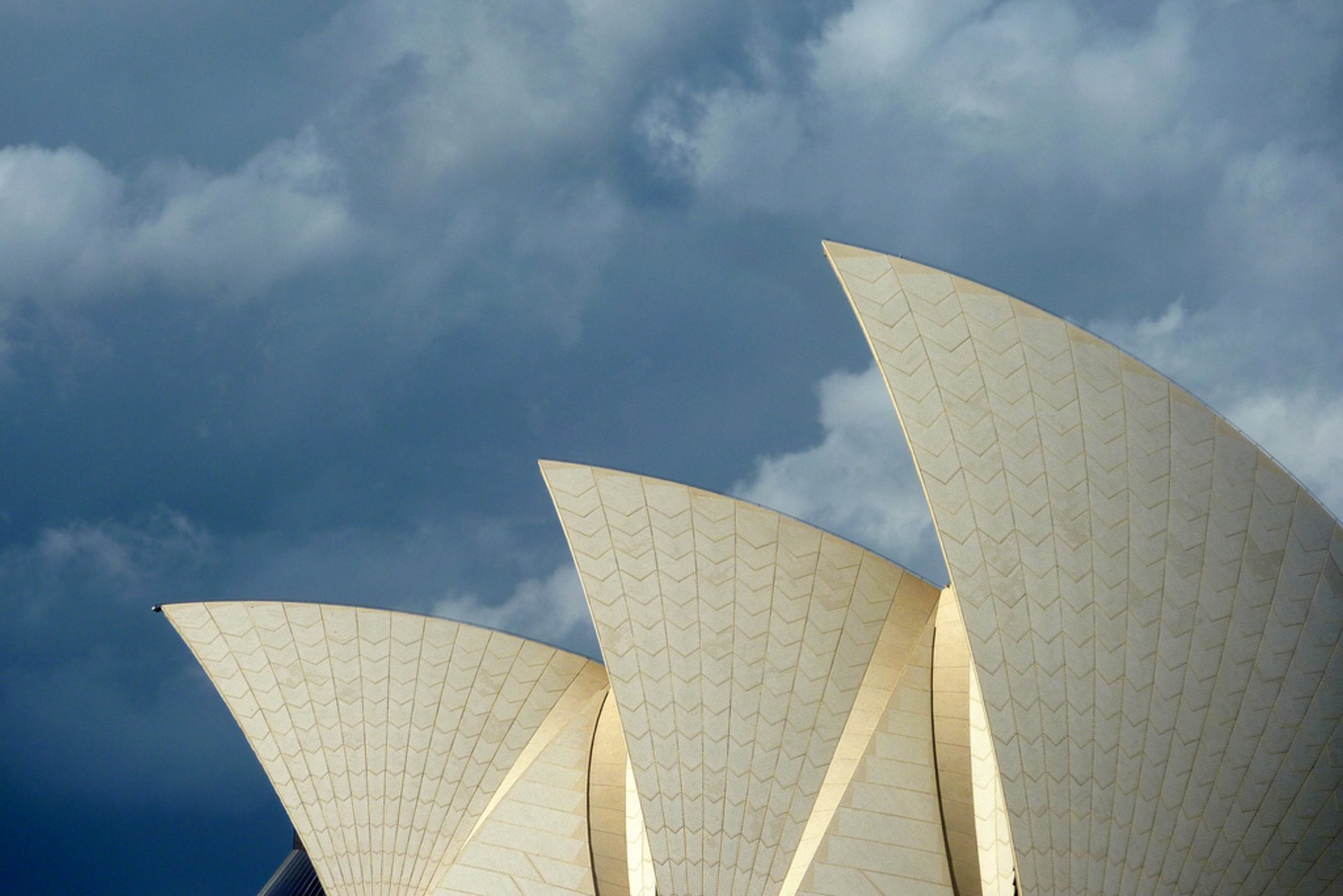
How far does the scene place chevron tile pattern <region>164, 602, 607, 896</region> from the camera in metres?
24.6

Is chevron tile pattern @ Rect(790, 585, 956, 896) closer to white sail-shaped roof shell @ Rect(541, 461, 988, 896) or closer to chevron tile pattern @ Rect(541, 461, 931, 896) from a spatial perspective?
white sail-shaped roof shell @ Rect(541, 461, 988, 896)

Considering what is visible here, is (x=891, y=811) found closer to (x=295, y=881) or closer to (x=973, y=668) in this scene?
(x=973, y=668)

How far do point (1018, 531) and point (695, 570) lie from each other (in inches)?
265

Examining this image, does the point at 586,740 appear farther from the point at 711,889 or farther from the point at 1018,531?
the point at 1018,531

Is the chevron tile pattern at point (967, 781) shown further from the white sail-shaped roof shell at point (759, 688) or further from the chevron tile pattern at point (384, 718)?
the chevron tile pattern at point (384, 718)

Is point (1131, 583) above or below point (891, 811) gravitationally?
above

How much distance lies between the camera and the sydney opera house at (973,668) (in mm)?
19312

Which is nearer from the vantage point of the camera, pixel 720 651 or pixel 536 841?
pixel 720 651

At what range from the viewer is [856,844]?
2034 cm

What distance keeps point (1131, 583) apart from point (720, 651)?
8.10 meters

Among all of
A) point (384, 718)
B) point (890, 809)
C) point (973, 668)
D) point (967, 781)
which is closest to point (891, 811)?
point (890, 809)

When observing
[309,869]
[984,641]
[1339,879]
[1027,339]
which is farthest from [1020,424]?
[309,869]

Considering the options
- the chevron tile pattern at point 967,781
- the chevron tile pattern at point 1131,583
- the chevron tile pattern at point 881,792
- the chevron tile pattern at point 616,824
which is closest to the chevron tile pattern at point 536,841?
the chevron tile pattern at point 616,824

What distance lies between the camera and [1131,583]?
1947 cm
